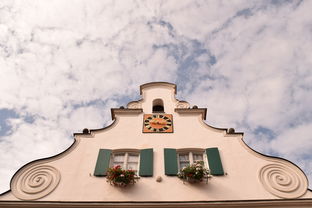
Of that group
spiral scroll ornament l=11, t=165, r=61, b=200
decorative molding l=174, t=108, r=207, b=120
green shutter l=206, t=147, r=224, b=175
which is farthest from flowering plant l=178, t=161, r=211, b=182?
spiral scroll ornament l=11, t=165, r=61, b=200

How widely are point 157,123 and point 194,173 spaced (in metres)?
3.32

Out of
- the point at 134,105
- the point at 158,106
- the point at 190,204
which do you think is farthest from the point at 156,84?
the point at 190,204

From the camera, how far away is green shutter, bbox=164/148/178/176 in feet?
32.4

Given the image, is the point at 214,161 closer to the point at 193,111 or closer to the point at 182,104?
the point at 193,111

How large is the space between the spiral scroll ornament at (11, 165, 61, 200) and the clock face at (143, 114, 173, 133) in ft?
12.7

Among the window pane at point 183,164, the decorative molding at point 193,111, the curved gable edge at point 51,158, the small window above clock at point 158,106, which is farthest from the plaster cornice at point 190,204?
the small window above clock at point 158,106

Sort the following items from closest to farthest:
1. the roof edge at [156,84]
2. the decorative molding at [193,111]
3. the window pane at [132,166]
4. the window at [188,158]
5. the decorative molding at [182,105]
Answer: the window pane at [132,166], the window at [188,158], the decorative molding at [193,111], the decorative molding at [182,105], the roof edge at [156,84]

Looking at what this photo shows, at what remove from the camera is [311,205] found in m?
8.74

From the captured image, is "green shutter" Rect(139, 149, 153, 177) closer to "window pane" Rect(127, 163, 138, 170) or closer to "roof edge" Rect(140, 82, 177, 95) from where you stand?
"window pane" Rect(127, 163, 138, 170)

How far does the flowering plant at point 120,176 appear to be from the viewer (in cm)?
927

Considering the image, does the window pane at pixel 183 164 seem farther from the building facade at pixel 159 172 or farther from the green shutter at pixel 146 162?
the green shutter at pixel 146 162

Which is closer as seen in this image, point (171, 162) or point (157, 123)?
point (171, 162)

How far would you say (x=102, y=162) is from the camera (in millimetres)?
10273

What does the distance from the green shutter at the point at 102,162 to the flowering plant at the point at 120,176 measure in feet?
1.51
